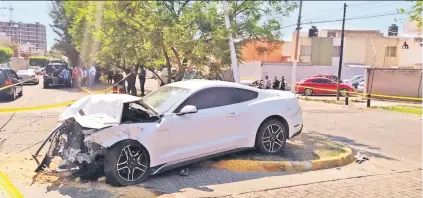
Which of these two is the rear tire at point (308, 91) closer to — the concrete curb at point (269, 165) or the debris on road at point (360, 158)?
the debris on road at point (360, 158)

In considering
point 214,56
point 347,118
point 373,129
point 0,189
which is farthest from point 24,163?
point 347,118

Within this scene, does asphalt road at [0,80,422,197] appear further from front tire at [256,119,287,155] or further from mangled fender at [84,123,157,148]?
front tire at [256,119,287,155]

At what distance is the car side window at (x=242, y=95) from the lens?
7.12m

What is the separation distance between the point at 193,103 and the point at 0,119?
8.00 metres

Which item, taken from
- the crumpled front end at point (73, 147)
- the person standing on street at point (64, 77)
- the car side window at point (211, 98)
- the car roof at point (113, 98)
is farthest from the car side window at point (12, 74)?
the car side window at point (211, 98)

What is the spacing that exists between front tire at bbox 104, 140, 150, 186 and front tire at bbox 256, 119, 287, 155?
88.7 inches

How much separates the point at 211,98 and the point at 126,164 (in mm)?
1888

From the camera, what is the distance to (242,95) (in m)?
7.22

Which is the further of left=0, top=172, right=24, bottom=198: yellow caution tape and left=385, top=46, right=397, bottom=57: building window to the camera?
left=385, top=46, right=397, bottom=57: building window

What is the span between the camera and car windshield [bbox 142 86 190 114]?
257 inches

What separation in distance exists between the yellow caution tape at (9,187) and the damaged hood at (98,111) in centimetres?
114

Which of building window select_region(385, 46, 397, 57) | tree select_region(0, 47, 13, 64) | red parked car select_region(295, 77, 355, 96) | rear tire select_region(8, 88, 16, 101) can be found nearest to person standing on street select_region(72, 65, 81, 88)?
rear tire select_region(8, 88, 16, 101)

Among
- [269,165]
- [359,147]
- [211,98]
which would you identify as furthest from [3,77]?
[359,147]

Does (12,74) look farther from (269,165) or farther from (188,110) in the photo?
(269,165)
